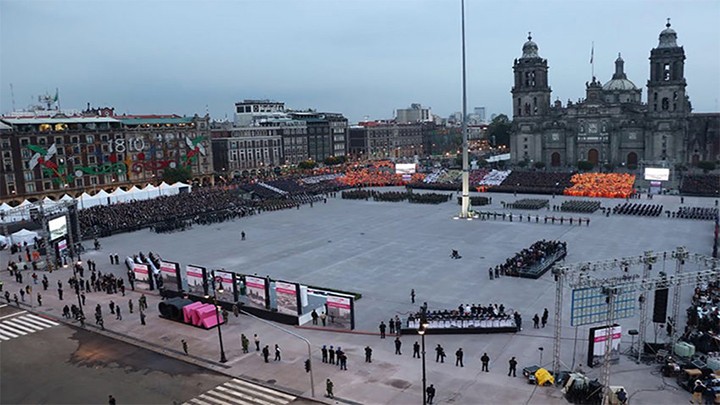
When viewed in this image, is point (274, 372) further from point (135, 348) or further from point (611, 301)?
point (611, 301)

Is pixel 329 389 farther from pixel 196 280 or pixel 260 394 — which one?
pixel 196 280

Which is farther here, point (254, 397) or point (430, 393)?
point (254, 397)

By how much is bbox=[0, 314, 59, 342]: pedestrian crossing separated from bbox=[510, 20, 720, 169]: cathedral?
89.3m

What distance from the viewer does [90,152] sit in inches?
3561

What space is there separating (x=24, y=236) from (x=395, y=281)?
4074cm

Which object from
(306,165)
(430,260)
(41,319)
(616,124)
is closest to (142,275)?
(41,319)

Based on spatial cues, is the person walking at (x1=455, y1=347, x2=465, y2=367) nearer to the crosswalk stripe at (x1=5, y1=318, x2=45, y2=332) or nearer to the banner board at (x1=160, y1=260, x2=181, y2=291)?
the banner board at (x1=160, y1=260, x2=181, y2=291)

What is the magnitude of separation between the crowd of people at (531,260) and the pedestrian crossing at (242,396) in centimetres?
1986

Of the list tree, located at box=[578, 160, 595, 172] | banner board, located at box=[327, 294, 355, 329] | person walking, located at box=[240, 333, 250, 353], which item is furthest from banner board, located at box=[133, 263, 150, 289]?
tree, located at box=[578, 160, 595, 172]

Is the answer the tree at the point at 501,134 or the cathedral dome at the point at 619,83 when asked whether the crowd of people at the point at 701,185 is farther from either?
the tree at the point at 501,134

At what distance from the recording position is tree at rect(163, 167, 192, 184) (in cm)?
9706

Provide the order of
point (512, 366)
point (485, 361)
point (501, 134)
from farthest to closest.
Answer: point (501, 134) < point (485, 361) < point (512, 366)

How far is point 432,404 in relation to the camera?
69.2 feet

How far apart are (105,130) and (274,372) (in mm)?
81166
